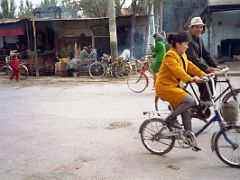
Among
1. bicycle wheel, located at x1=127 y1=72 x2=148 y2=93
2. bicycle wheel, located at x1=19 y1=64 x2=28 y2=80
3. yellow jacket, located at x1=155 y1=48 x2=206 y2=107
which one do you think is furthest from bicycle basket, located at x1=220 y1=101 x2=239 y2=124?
bicycle wheel, located at x1=19 y1=64 x2=28 y2=80

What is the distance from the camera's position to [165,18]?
76.9 ft

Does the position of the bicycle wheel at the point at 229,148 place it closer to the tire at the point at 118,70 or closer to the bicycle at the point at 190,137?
the bicycle at the point at 190,137

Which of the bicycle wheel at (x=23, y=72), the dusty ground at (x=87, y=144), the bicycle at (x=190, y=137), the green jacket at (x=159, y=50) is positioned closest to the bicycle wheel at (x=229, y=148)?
the bicycle at (x=190, y=137)

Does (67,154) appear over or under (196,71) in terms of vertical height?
under

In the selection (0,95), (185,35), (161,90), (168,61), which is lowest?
(0,95)

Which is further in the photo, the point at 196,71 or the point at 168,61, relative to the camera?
the point at 196,71

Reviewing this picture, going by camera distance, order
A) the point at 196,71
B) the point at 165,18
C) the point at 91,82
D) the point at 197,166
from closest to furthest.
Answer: the point at 197,166 < the point at 196,71 < the point at 91,82 < the point at 165,18

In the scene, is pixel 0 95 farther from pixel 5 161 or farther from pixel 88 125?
pixel 5 161

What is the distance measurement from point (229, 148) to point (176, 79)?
3.62 feet

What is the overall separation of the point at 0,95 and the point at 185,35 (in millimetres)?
9103

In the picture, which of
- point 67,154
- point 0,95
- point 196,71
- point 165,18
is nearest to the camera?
point 196,71

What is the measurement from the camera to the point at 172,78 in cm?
528

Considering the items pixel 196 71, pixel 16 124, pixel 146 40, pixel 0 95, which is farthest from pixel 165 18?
pixel 196 71

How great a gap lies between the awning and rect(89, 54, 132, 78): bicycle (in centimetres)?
540
